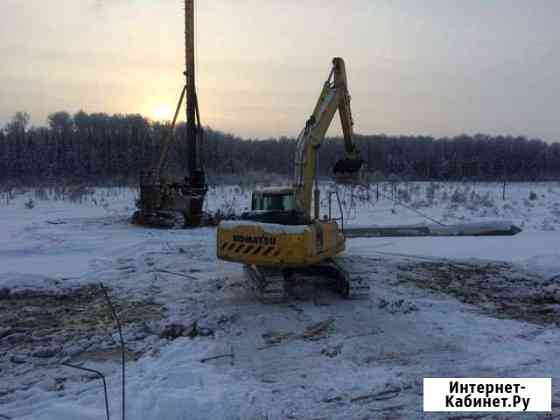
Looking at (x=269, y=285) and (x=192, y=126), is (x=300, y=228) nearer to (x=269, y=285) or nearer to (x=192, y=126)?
(x=269, y=285)

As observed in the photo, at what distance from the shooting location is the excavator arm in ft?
29.2

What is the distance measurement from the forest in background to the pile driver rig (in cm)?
3699

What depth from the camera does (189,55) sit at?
1808 cm

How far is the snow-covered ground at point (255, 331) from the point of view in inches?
180

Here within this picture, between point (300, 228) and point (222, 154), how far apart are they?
75.6 m

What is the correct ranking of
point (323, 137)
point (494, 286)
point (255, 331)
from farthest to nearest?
1. point (494, 286)
2. point (323, 137)
3. point (255, 331)

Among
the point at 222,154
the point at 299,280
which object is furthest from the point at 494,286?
the point at 222,154

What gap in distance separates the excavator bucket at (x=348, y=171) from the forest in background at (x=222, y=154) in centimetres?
4528

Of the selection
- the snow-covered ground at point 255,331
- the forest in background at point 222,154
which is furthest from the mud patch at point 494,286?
the forest in background at point 222,154

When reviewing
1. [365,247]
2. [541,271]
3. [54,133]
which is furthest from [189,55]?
[54,133]

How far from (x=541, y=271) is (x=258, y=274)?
645cm

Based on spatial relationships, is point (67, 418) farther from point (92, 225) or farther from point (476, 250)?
point (92, 225)

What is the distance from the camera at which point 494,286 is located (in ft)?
30.4

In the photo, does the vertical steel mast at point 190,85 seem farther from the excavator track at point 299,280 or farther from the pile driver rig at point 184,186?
the excavator track at point 299,280
